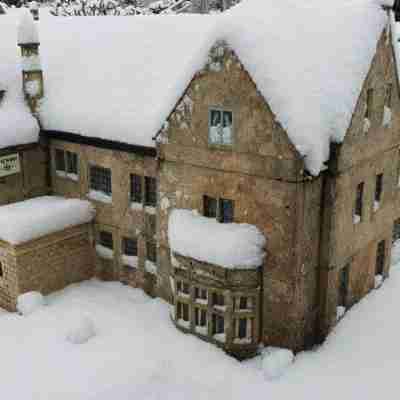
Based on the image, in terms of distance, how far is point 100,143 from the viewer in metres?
26.9

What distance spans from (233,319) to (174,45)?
501 inches

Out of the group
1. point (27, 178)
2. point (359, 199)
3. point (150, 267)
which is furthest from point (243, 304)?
point (27, 178)

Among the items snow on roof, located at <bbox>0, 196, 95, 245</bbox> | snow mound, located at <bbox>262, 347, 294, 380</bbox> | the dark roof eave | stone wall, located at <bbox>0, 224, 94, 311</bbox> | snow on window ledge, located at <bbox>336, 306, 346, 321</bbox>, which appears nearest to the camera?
snow mound, located at <bbox>262, 347, 294, 380</bbox>

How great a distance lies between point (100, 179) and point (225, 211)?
25.3 ft

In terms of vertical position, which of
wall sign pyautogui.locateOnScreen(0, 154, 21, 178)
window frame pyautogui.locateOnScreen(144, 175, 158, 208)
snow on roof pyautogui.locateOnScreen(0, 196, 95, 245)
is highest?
wall sign pyautogui.locateOnScreen(0, 154, 21, 178)

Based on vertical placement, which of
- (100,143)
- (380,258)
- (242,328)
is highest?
(100,143)

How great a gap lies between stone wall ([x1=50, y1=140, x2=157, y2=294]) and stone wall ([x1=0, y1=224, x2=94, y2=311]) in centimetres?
78

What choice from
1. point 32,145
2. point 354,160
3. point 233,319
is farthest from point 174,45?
point 233,319

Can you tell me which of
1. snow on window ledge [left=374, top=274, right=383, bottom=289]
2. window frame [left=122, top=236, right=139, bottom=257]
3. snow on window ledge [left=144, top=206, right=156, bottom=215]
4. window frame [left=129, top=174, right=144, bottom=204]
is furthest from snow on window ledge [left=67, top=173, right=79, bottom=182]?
snow on window ledge [left=374, top=274, right=383, bottom=289]

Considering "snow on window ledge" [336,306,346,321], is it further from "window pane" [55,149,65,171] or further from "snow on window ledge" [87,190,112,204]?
"window pane" [55,149,65,171]

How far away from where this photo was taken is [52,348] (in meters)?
23.3

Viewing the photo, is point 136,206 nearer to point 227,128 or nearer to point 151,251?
point 151,251

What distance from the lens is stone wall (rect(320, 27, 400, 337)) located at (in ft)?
72.8

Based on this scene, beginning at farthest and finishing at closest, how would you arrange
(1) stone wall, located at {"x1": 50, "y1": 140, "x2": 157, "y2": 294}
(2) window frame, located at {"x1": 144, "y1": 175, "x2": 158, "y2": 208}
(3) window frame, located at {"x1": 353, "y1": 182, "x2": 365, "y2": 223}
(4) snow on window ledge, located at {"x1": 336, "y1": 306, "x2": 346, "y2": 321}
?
(1) stone wall, located at {"x1": 50, "y1": 140, "x2": 157, "y2": 294} < (2) window frame, located at {"x1": 144, "y1": 175, "x2": 158, "y2": 208} < (4) snow on window ledge, located at {"x1": 336, "y1": 306, "x2": 346, "y2": 321} < (3) window frame, located at {"x1": 353, "y1": 182, "x2": 365, "y2": 223}
